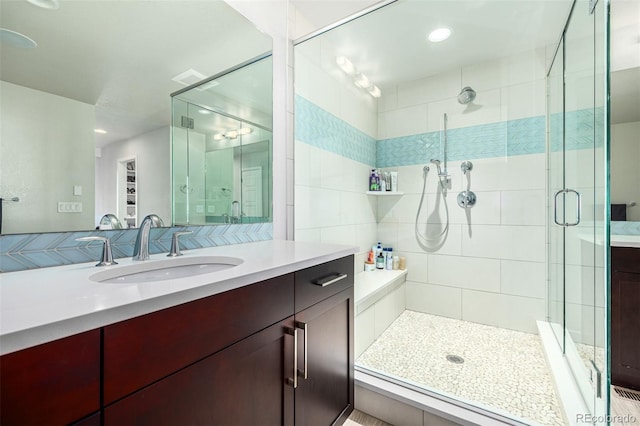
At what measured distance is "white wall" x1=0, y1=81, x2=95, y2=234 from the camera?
2.40ft

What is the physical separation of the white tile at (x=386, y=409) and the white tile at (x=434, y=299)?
119cm

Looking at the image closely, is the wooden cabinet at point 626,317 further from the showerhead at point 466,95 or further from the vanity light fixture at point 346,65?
the vanity light fixture at point 346,65

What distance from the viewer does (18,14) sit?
0.75 metres

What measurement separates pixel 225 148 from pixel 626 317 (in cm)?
229

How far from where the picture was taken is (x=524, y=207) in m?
2.06

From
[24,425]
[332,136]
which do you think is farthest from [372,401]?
[332,136]

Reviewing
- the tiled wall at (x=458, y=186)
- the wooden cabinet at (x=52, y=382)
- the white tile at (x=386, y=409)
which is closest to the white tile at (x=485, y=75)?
the tiled wall at (x=458, y=186)

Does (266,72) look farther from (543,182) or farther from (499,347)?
(499,347)

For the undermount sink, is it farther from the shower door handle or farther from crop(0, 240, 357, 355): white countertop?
the shower door handle

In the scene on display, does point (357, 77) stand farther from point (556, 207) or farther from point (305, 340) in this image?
point (305, 340)

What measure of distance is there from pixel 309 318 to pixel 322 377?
26 centimetres

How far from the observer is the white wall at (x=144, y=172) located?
0.92 meters

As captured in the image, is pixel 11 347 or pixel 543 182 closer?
pixel 11 347

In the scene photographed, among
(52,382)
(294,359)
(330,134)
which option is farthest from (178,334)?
(330,134)
